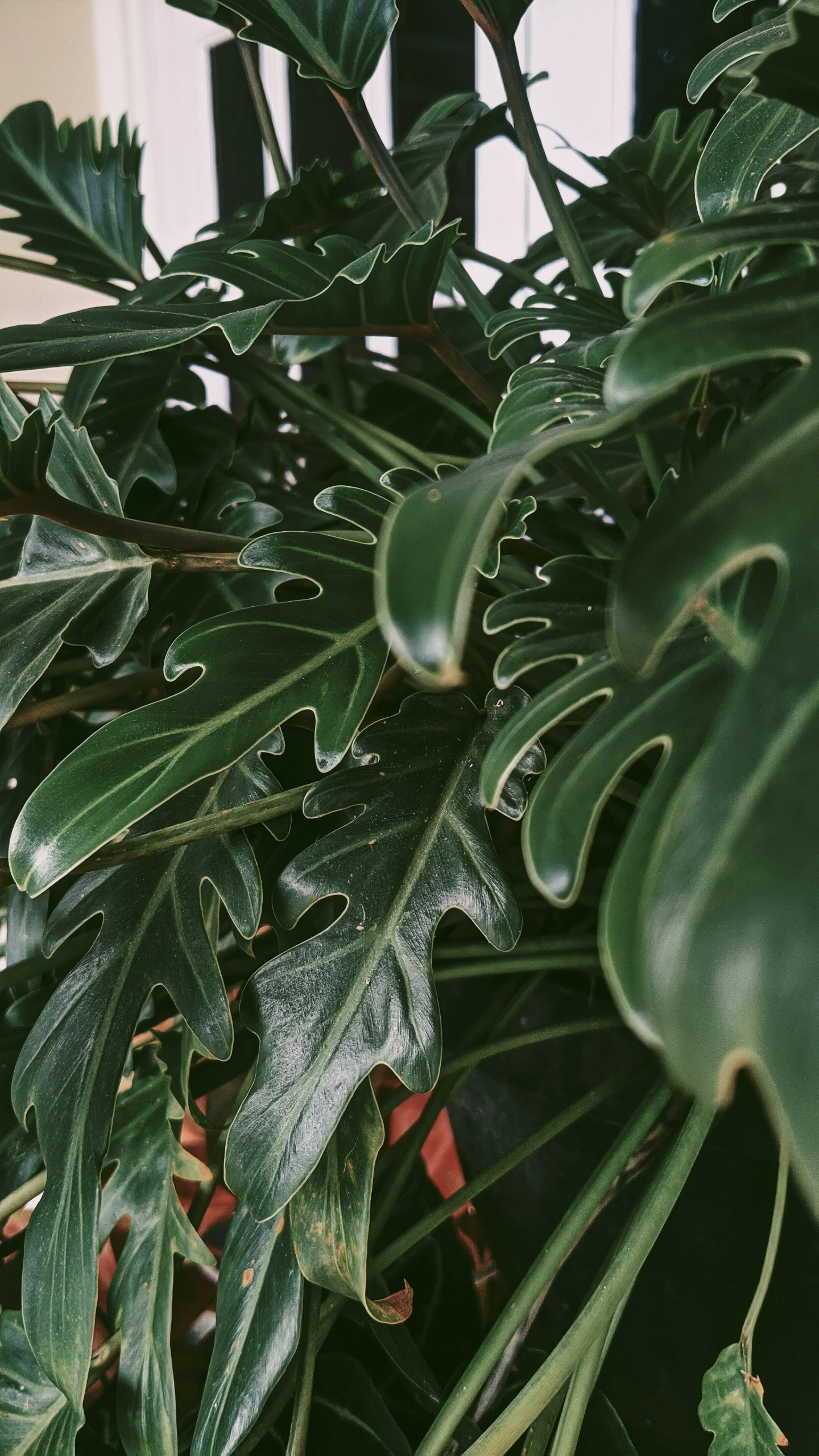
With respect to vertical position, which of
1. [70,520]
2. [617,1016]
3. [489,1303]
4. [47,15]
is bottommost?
[489,1303]

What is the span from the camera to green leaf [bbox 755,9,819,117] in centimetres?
23

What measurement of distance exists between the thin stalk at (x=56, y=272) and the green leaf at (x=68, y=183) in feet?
0.06

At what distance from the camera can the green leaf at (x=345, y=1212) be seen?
1.19ft

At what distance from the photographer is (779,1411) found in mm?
450

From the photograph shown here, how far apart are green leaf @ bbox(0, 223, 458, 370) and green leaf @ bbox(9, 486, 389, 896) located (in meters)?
0.07

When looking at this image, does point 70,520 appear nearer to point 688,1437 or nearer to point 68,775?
point 68,775

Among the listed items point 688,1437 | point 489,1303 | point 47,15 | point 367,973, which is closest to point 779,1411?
point 688,1437

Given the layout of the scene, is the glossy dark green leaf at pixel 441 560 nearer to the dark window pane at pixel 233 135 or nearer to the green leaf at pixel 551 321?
the green leaf at pixel 551 321

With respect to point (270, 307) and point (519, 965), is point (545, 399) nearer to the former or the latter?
point (270, 307)

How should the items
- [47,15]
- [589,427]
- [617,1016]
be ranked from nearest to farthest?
1. [589,427]
2. [617,1016]
3. [47,15]

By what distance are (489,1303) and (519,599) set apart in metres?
0.47

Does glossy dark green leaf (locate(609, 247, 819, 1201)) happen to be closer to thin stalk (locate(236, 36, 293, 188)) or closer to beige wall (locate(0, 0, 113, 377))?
thin stalk (locate(236, 36, 293, 188))

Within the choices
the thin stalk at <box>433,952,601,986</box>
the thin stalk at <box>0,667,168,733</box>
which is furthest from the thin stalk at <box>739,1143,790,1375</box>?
the thin stalk at <box>0,667,168,733</box>

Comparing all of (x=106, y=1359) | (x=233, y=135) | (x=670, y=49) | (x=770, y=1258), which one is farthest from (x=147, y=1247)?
(x=233, y=135)
